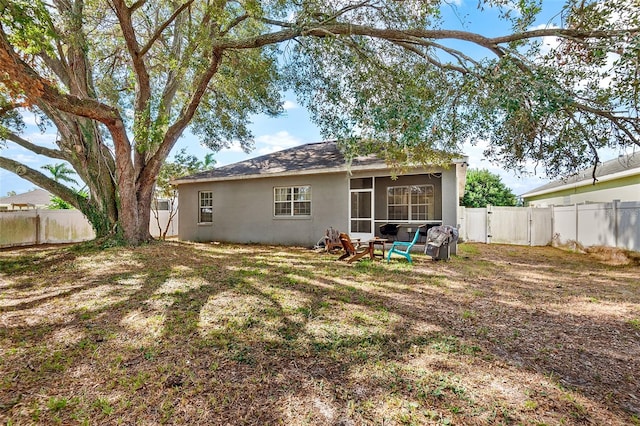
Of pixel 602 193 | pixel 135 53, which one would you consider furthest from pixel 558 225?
pixel 135 53

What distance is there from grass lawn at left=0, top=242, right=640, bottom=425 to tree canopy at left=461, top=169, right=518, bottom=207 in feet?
48.7

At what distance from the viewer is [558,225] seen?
42.9 feet

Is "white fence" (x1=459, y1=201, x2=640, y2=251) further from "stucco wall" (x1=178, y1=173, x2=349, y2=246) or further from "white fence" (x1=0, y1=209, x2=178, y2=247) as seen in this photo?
"white fence" (x1=0, y1=209, x2=178, y2=247)

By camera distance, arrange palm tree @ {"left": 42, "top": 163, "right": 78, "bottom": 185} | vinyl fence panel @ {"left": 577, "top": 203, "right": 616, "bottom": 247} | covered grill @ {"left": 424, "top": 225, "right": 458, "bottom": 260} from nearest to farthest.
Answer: covered grill @ {"left": 424, "top": 225, "right": 458, "bottom": 260} → vinyl fence panel @ {"left": 577, "top": 203, "right": 616, "bottom": 247} → palm tree @ {"left": 42, "top": 163, "right": 78, "bottom": 185}

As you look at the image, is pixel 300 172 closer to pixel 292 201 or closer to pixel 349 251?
pixel 292 201

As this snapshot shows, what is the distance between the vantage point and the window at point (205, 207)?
14641 mm

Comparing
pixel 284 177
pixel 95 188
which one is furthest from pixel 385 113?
pixel 95 188

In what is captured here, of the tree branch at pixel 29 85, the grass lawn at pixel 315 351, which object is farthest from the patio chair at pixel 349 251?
the tree branch at pixel 29 85

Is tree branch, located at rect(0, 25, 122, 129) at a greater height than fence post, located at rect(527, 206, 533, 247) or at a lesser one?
greater

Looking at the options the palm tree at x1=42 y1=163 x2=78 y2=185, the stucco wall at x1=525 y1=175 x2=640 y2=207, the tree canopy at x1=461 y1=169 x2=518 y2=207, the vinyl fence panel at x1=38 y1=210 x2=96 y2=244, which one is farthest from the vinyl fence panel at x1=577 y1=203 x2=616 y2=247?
the palm tree at x1=42 y1=163 x2=78 y2=185

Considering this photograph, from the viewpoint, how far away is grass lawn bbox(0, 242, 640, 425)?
7.83 ft

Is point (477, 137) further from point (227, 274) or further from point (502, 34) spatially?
point (227, 274)

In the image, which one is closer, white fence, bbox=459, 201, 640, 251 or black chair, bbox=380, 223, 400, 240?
white fence, bbox=459, 201, 640, 251

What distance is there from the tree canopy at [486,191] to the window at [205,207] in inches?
622
